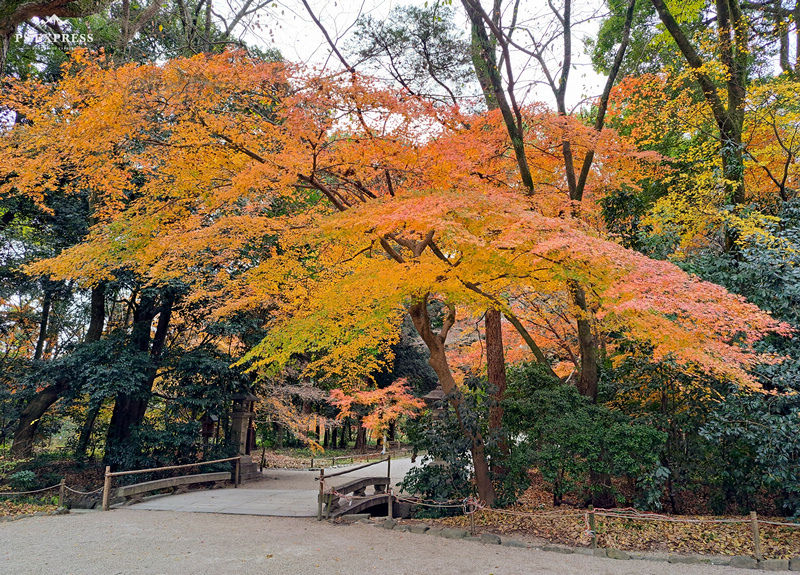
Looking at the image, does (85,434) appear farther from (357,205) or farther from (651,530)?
(651,530)

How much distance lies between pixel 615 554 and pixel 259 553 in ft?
14.6

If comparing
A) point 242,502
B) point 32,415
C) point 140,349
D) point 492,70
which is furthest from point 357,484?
point 32,415

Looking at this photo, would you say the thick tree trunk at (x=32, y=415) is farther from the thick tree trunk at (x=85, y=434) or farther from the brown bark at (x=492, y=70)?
the brown bark at (x=492, y=70)

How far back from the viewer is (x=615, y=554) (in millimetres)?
6023

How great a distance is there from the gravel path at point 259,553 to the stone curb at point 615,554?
0.20 meters

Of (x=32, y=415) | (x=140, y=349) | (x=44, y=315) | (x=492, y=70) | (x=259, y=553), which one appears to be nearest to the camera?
(x=259, y=553)

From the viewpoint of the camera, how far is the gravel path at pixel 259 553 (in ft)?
16.9

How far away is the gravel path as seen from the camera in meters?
5.14

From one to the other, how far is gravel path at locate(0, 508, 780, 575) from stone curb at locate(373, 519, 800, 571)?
0.20m

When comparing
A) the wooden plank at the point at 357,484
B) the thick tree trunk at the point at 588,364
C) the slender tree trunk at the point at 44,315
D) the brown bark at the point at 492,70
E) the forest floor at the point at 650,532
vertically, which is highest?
the brown bark at the point at 492,70

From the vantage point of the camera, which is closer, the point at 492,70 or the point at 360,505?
the point at 492,70

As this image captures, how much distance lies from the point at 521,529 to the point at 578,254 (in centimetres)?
476

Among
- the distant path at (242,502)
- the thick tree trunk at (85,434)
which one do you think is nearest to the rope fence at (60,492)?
the distant path at (242,502)

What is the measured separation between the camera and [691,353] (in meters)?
5.83
